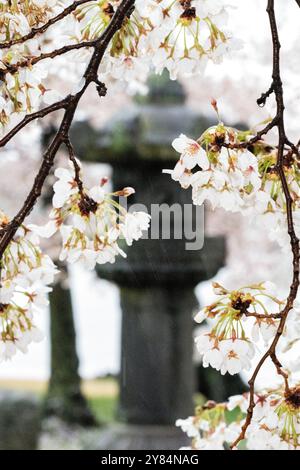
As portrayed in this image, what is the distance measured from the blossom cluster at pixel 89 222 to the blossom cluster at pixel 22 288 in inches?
1.2

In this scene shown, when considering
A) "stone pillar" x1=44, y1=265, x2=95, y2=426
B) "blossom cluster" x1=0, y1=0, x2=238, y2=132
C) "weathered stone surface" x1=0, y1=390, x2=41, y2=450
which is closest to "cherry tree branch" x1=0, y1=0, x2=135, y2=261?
"blossom cluster" x1=0, y1=0, x2=238, y2=132

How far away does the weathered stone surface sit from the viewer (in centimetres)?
494

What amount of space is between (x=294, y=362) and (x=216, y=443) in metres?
A: 0.29

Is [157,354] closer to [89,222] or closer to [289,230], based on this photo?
[89,222]

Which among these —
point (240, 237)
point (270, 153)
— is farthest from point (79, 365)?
point (270, 153)

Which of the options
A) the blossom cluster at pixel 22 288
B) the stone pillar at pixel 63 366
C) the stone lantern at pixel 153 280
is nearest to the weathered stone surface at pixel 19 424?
the stone lantern at pixel 153 280

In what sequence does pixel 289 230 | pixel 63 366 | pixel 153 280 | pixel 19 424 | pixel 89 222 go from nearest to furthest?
pixel 289 230, pixel 89 222, pixel 19 424, pixel 153 280, pixel 63 366

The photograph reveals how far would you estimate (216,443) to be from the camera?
1564mm

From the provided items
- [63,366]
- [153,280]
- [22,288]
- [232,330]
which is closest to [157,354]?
[153,280]

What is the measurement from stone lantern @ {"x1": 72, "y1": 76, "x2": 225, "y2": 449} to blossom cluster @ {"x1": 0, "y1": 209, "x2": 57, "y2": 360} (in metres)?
3.67

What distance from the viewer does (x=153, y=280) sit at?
16.6ft

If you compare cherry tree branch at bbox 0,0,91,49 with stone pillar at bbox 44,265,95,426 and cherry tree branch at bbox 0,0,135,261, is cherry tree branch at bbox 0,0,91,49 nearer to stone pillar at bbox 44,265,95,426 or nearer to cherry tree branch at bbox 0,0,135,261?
cherry tree branch at bbox 0,0,135,261

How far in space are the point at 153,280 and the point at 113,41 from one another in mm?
3935

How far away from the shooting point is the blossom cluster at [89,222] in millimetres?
1042
